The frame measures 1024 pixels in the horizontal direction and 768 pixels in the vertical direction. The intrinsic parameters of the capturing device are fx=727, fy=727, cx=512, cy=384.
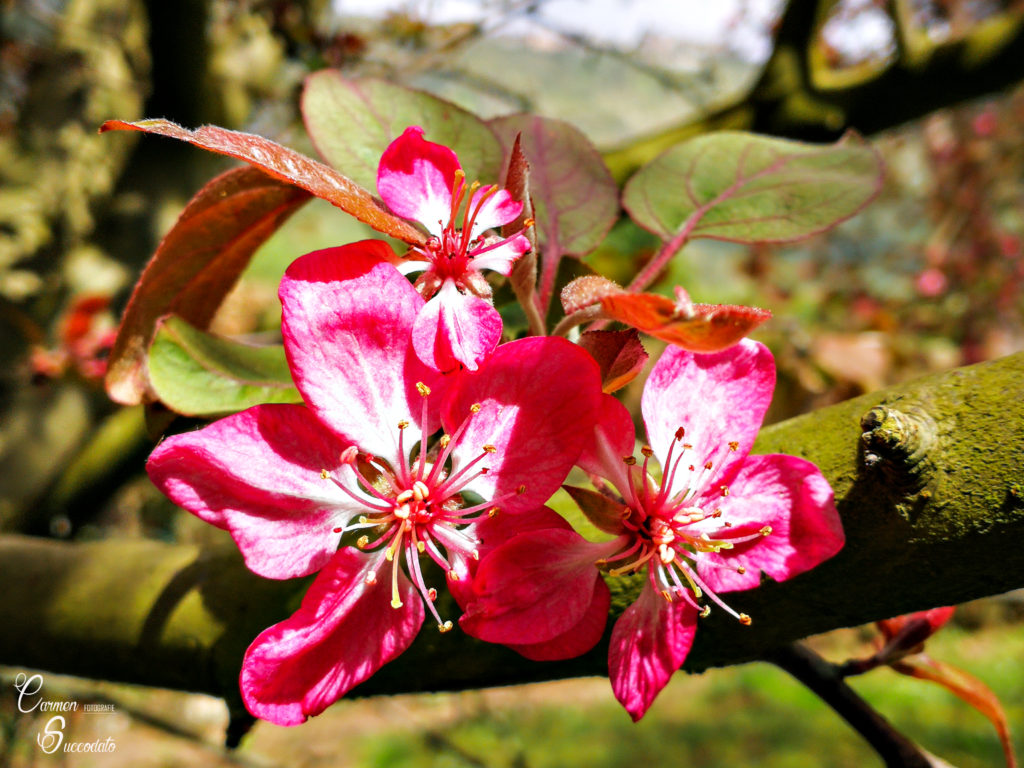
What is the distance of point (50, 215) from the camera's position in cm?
171

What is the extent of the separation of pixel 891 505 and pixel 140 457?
1.19m

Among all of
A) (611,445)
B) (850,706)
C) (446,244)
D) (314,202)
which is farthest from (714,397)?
(314,202)

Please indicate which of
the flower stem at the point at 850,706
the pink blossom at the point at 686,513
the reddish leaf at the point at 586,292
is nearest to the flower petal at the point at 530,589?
the pink blossom at the point at 686,513

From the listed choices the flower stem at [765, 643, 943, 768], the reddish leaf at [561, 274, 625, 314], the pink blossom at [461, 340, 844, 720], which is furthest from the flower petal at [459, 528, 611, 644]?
the flower stem at [765, 643, 943, 768]

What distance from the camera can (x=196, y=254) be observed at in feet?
1.55

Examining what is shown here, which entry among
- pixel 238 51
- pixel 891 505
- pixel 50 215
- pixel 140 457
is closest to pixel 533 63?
pixel 238 51

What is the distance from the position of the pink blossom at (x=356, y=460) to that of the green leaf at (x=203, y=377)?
0.30 ft

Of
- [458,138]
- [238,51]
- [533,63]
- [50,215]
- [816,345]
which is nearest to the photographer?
[458,138]

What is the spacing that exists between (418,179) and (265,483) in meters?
0.18

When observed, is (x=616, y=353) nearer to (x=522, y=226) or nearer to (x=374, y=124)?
(x=522, y=226)

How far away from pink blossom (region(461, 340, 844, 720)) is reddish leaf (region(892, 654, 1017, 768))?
0.23 metres

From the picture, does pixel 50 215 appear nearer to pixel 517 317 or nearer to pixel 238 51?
pixel 238 51

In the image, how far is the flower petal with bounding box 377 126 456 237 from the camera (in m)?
0.39

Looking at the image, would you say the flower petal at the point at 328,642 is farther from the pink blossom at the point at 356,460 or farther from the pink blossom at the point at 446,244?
the pink blossom at the point at 446,244
